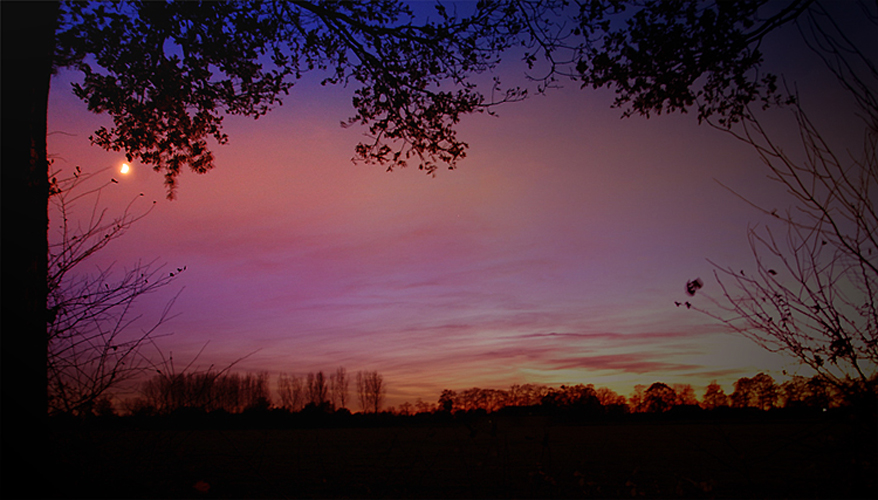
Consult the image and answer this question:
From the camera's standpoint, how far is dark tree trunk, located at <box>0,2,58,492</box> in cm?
238

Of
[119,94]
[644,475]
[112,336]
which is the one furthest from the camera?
[644,475]

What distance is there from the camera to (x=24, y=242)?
271 cm

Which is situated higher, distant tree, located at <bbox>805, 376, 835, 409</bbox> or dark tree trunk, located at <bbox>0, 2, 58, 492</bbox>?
dark tree trunk, located at <bbox>0, 2, 58, 492</bbox>

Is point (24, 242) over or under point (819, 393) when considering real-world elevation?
over

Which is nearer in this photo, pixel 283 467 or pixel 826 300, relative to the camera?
pixel 826 300

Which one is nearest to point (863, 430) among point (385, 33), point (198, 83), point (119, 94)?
point (385, 33)

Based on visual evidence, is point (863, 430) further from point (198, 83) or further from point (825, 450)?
point (198, 83)

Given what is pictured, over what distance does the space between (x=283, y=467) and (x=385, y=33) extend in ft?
80.0

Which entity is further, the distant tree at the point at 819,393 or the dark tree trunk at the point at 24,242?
the distant tree at the point at 819,393

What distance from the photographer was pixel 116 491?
12.8 ft

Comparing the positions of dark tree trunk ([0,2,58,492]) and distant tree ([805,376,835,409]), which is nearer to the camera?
dark tree trunk ([0,2,58,492])

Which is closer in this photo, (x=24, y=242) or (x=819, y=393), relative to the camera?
(x=24, y=242)

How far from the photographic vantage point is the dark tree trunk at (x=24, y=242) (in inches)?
93.9

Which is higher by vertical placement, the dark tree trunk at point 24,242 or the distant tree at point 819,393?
the dark tree trunk at point 24,242
